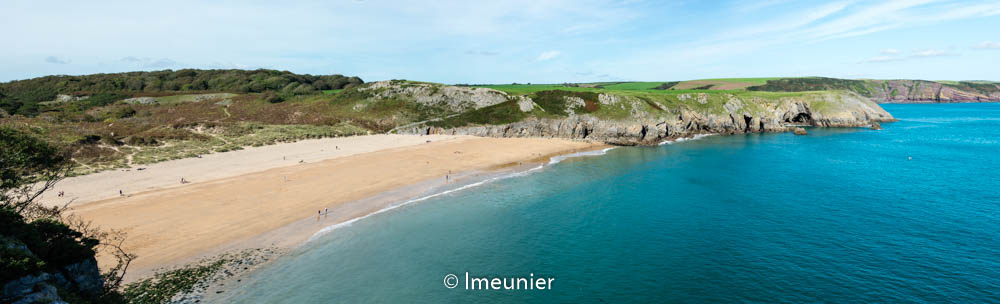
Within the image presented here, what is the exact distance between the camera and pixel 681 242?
27062mm

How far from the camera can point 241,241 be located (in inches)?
1077

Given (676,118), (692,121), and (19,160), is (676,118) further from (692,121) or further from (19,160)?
(19,160)

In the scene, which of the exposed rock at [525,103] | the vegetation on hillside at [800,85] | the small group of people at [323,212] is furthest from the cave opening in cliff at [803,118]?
the small group of people at [323,212]

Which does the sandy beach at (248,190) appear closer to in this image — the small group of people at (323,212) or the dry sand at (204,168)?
the dry sand at (204,168)

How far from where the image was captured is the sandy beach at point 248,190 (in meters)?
27.6

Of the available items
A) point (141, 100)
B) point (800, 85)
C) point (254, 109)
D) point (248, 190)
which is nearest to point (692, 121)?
point (248, 190)

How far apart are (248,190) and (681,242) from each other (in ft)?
131

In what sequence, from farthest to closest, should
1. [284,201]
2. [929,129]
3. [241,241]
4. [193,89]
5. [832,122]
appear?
[193,89]
[832,122]
[929,129]
[284,201]
[241,241]

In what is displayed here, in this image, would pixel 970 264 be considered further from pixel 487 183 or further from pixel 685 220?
pixel 487 183

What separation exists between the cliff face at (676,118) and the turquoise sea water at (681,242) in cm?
3312

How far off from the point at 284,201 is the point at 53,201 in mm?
17930

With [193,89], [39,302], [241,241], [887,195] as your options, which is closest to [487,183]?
[241,241]

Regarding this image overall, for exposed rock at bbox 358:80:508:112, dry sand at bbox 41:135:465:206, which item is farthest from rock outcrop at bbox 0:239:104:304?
exposed rock at bbox 358:80:508:112

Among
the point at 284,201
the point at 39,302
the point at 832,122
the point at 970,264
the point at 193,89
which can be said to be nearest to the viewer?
the point at 39,302
